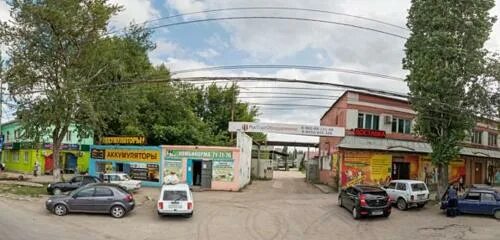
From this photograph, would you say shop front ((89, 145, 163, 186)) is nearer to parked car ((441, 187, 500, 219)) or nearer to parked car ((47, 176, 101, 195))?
parked car ((47, 176, 101, 195))

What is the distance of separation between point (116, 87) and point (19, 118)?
695 cm

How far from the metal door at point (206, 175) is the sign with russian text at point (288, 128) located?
394 cm

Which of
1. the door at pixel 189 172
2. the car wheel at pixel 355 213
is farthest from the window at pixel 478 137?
the car wheel at pixel 355 213

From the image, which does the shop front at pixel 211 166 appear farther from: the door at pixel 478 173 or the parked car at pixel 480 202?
the door at pixel 478 173

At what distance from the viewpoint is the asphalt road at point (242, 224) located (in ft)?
62.7

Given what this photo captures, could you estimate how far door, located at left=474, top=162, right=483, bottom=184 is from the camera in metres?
47.5

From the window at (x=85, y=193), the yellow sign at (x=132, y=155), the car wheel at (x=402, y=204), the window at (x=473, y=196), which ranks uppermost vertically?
the yellow sign at (x=132, y=155)

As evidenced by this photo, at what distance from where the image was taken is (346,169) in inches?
1511

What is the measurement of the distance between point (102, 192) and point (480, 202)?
18459mm

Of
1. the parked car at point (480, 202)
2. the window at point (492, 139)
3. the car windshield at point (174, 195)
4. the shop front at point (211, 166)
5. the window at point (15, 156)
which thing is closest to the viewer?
the car windshield at point (174, 195)

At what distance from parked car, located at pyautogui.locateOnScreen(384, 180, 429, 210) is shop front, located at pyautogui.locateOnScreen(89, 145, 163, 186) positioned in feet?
56.5

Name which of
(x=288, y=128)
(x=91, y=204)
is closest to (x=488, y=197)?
(x=288, y=128)

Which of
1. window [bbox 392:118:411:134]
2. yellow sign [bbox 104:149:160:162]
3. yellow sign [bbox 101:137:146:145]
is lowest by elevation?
yellow sign [bbox 104:149:160:162]

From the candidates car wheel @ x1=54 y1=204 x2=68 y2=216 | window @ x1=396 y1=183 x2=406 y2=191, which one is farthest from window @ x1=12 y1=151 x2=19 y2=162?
window @ x1=396 y1=183 x2=406 y2=191
